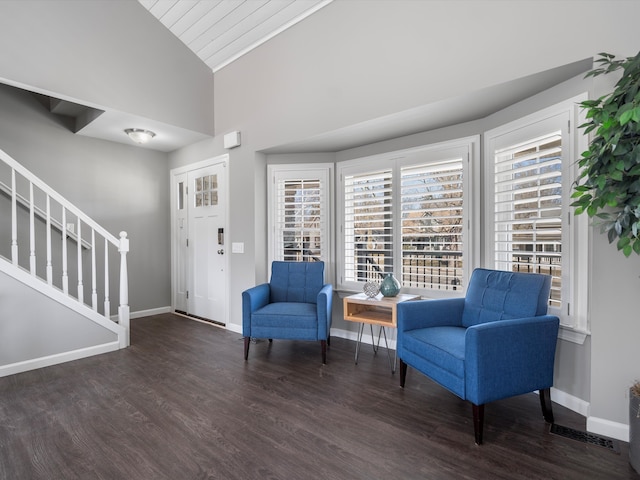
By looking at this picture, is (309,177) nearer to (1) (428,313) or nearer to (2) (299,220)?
(2) (299,220)

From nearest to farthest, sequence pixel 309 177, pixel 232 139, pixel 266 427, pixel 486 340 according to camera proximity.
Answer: pixel 486 340
pixel 266 427
pixel 309 177
pixel 232 139

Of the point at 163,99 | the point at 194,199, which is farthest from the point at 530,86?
the point at 194,199

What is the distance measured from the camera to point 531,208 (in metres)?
2.54

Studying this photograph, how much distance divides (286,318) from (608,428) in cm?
236

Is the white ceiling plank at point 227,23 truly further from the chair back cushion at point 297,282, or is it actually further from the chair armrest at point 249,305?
the chair armrest at point 249,305

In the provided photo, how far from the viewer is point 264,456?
70.8 inches

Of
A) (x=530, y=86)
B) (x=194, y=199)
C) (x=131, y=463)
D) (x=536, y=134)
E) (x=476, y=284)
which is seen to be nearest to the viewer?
(x=131, y=463)

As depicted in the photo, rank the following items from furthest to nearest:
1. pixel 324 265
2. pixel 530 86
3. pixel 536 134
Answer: pixel 324 265, pixel 536 134, pixel 530 86

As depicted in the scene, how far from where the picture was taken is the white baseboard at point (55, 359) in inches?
114

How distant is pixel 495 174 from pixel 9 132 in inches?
208

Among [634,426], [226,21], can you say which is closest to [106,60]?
[226,21]

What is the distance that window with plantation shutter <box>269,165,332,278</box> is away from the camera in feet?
13.0

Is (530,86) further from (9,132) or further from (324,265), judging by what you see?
(9,132)

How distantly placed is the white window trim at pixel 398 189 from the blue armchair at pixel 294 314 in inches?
17.6
